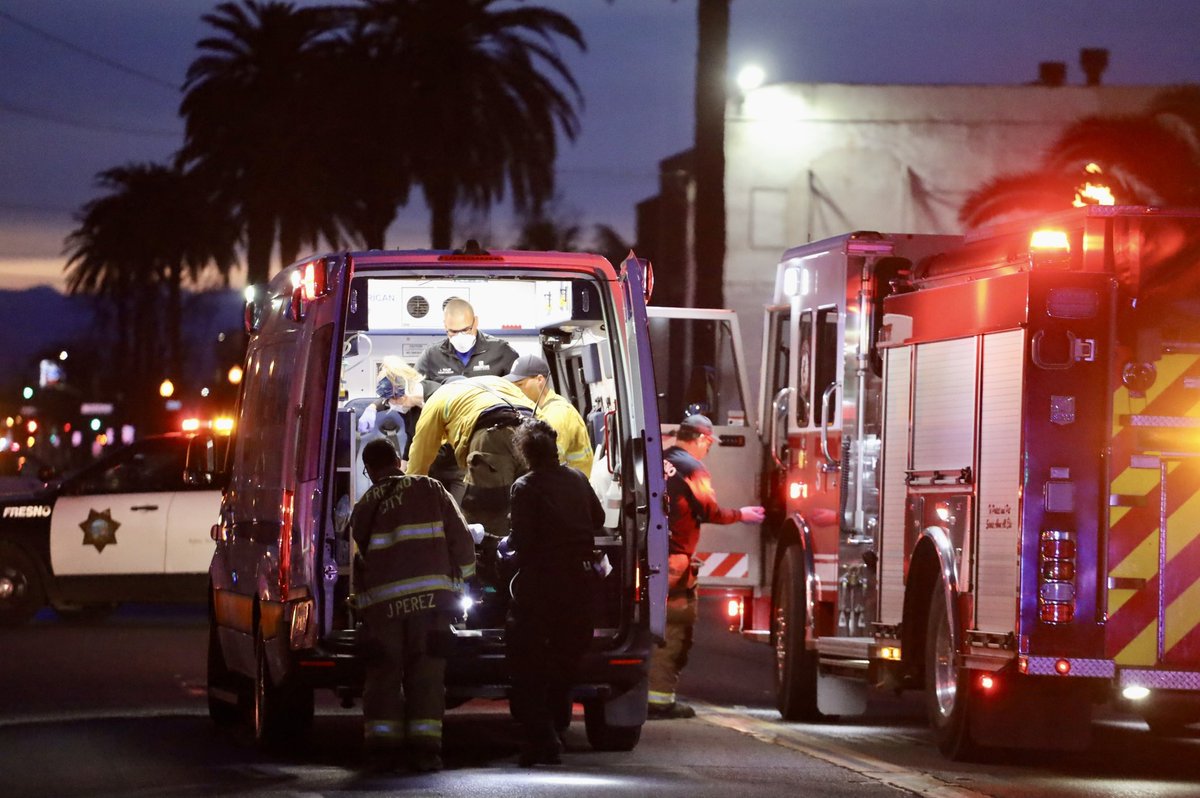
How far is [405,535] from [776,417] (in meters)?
4.70

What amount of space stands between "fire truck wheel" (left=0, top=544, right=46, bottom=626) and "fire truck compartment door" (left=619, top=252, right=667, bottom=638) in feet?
39.3

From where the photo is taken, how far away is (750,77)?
135ft

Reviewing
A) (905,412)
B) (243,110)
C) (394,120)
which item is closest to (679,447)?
(905,412)

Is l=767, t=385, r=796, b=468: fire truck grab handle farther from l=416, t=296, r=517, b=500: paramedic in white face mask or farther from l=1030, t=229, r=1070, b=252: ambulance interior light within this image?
l=1030, t=229, r=1070, b=252: ambulance interior light

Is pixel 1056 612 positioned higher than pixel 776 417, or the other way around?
pixel 776 417

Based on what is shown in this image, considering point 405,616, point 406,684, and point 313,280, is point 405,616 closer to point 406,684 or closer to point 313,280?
point 406,684

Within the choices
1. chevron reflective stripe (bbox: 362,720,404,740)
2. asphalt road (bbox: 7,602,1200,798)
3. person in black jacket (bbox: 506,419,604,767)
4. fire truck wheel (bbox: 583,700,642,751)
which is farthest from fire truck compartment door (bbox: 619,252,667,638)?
chevron reflective stripe (bbox: 362,720,404,740)

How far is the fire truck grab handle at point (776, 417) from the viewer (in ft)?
47.3

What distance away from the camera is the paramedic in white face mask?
1278 centimetres

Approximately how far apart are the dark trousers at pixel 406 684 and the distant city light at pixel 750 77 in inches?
1241

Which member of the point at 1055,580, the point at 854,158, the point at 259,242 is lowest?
the point at 1055,580

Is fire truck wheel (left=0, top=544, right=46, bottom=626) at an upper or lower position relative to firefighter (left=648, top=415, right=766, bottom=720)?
lower

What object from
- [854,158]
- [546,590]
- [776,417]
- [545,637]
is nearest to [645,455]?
[546,590]

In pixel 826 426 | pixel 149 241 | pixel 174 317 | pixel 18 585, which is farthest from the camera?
pixel 174 317
